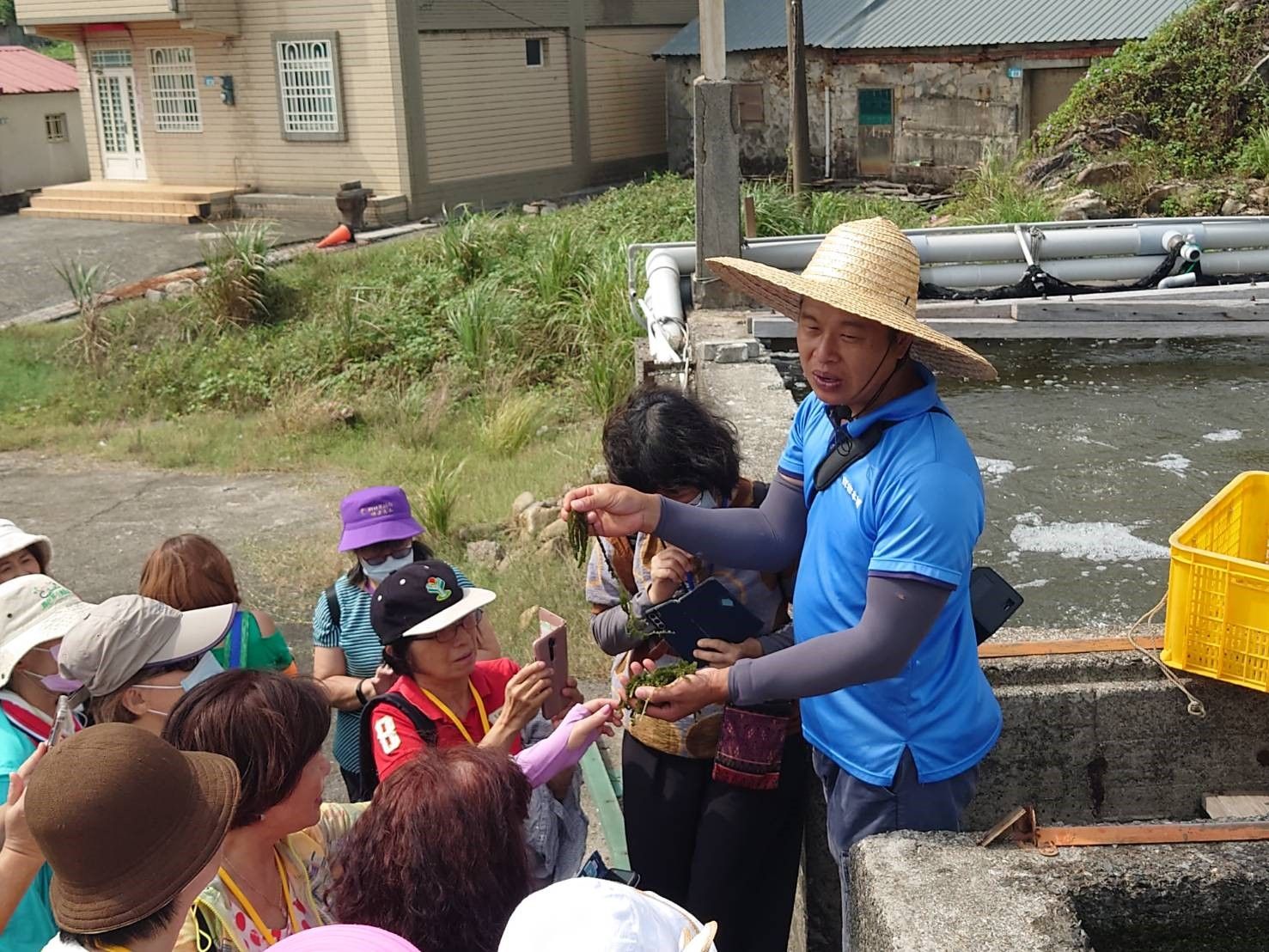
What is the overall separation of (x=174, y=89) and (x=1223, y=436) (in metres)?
20.3

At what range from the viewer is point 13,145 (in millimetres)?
25312

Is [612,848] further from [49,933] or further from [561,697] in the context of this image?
[49,933]

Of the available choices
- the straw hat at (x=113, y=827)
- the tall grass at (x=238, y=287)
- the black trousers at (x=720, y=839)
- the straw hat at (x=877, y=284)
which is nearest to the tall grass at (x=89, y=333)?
the tall grass at (x=238, y=287)

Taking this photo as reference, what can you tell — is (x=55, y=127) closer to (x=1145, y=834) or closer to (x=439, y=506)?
(x=439, y=506)

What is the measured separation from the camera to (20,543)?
11.7ft

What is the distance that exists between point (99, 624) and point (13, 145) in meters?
26.0

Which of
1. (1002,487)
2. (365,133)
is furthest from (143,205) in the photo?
(1002,487)

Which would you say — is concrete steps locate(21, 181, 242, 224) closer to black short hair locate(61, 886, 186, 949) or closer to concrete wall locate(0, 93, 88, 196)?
concrete wall locate(0, 93, 88, 196)

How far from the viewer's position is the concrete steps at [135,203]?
2102 centimetres

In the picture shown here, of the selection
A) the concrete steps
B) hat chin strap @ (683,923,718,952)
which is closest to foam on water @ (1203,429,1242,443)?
hat chin strap @ (683,923,718,952)

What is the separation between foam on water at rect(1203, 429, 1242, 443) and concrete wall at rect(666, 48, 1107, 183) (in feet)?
45.0

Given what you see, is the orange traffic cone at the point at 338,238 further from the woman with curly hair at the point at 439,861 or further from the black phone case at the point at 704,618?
the woman with curly hair at the point at 439,861

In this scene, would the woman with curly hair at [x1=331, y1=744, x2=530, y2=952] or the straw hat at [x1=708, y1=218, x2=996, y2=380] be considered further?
the straw hat at [x1=708, y1=218, x2=996, y2=380]

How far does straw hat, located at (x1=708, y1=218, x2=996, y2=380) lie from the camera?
7.94 feet
